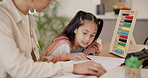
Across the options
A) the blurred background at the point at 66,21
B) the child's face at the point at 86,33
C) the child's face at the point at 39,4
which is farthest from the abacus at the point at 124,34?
the blurred background at the point at 66,21

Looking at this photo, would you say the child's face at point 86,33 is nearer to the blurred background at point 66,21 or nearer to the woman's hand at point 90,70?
the woman's hand at point 90,70

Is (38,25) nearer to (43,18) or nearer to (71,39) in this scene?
(43,18)

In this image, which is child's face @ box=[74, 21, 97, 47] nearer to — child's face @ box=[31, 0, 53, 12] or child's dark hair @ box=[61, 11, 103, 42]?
child's dark hair @ box=[61, 11, 103, 42]

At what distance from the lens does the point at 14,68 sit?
976 mm

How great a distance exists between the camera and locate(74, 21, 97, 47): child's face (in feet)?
5.37

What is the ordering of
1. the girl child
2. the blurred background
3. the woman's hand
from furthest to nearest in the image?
the blurred background
the girl child
the woman's hand

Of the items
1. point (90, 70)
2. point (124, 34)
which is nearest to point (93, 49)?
point (124, 34)

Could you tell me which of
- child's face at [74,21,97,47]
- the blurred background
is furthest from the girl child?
the blurred background

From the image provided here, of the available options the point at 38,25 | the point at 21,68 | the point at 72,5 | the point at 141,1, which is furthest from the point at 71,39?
the point at 141,1

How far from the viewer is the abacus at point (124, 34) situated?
1635 mm

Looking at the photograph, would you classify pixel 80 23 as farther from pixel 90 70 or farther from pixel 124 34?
pixel 90 70

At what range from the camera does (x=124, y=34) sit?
5.58 ft

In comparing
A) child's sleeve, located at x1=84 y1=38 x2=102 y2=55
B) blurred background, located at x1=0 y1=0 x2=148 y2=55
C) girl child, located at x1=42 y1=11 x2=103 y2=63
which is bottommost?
blurred background, located at x1=0 y1=0 x2=148 y2=55

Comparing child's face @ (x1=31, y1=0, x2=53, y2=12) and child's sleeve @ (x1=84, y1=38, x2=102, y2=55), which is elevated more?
child's face @ (x1=31, y1=0, x2=53, y2=12)
